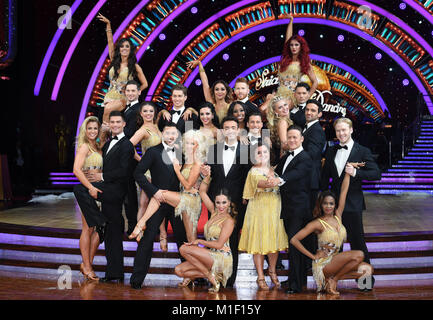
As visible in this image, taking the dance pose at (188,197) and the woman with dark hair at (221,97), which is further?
the woman with dark hair at (221,97)

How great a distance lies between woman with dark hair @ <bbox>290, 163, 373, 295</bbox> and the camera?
461 cm

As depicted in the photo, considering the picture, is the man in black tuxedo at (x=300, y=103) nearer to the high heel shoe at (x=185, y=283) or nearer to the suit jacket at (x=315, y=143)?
the suit jacket at (x=315, y=143)

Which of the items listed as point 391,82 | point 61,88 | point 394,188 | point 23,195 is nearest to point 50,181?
point 23,195

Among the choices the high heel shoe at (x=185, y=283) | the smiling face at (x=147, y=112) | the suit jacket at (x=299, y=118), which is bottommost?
the high heel shoe at (x=185, y=283)

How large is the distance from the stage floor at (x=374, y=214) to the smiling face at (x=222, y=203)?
2055 millimetres

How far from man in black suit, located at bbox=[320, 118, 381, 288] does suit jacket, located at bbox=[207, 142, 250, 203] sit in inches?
29.7

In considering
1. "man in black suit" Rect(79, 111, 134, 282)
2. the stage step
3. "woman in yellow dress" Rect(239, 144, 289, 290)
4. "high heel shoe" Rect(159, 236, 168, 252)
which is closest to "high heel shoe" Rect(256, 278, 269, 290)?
"woman in yellow dress" Rect(239, 144, 289, 290)

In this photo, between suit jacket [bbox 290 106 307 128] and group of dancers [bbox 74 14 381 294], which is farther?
suit jacket [bbox 290 106 307 128]

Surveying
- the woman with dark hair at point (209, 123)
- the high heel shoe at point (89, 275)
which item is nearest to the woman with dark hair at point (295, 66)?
the woman with dark hair at point (209, 123)

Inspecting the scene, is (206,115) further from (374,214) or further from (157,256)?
(374,214)

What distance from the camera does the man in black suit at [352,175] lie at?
4.85m

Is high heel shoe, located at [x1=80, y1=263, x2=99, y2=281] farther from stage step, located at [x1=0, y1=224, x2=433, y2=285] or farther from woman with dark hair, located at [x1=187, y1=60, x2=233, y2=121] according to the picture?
woman with dark hair, located at [x1=187, y1=60, x2=233, y2=121]

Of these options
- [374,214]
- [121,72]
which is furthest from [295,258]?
[374,214]

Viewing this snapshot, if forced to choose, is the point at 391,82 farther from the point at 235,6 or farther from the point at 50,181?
the point at 50,181
